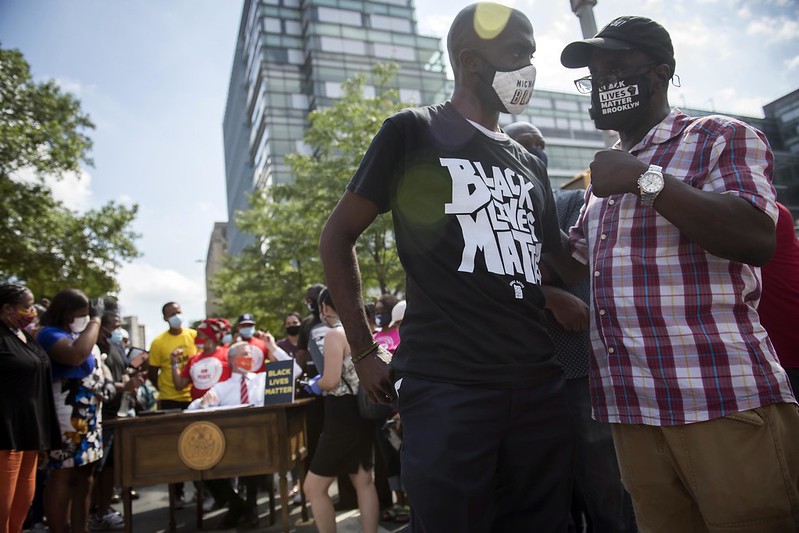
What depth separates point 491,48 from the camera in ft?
6.55

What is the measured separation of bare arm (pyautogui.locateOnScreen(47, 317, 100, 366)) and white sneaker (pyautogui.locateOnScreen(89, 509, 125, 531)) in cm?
242

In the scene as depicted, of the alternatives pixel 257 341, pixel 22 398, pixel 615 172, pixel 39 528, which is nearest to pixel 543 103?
pixel 257 341

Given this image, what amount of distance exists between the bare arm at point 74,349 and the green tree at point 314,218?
10824 millimetres

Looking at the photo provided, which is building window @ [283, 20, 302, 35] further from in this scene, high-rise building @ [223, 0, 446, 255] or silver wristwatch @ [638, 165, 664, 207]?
silver wristwatch @ [638, 165, 664, 207]

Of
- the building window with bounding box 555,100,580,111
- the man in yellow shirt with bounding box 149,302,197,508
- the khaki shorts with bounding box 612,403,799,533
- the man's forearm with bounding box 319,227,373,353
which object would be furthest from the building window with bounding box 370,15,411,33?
the khaki shorts with bounding box 612,403,799,533

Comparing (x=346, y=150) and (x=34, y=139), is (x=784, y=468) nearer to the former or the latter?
(x=346, y=150)

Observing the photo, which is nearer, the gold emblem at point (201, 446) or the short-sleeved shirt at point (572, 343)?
the short-sleeved shirt at point (572, 343)

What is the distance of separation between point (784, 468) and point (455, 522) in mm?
930

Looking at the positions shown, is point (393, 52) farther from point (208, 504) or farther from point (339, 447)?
point (339, 447)

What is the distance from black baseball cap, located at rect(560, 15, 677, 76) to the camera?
1927 millimetres

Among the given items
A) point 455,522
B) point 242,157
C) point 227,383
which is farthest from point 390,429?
point 242,157

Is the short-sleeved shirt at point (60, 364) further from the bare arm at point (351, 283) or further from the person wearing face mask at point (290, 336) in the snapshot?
the bare arm at point (351, 283)

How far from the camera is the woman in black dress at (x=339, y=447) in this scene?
419cm

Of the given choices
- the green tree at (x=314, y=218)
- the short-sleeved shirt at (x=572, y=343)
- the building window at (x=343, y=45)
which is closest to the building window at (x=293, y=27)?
the building window at (x=343, y=45)
